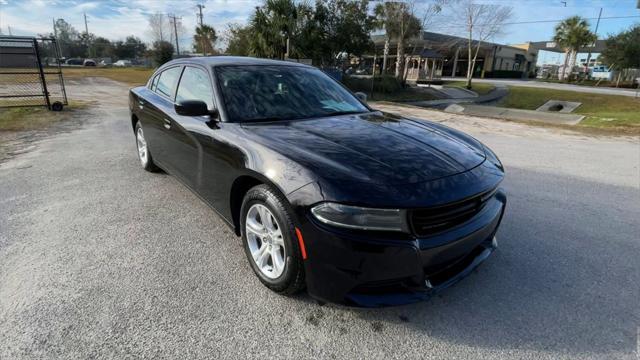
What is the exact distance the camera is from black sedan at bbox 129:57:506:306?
1825 millimetres

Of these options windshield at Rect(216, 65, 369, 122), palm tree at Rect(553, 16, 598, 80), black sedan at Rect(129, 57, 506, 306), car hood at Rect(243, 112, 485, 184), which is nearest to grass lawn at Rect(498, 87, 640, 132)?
windshield at Rect(216, 65, 369, 122)

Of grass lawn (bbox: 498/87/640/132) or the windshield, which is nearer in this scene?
the windshield

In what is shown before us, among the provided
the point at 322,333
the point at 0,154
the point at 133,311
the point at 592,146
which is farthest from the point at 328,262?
the point at 592,146

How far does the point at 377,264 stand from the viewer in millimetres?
1812

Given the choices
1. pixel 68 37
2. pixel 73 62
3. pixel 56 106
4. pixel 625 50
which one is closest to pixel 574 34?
pixel 625 50

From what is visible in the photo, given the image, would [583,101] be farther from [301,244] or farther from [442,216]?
[301,244]

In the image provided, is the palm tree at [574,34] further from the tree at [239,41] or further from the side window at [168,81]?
the side window at [168,81]

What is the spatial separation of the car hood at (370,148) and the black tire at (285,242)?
274mm

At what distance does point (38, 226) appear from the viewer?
3236 mm

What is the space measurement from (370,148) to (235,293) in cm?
133

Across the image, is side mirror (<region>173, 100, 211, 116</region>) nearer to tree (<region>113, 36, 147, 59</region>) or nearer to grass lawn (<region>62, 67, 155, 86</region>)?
grass lawn (<region>62, 67, 155, 86</region>)

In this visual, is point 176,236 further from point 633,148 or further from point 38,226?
point 633,148

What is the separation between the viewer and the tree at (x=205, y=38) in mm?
48922

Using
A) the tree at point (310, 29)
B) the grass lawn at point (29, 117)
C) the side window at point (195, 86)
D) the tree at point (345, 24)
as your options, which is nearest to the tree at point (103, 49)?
the tree at point (310, 29)
